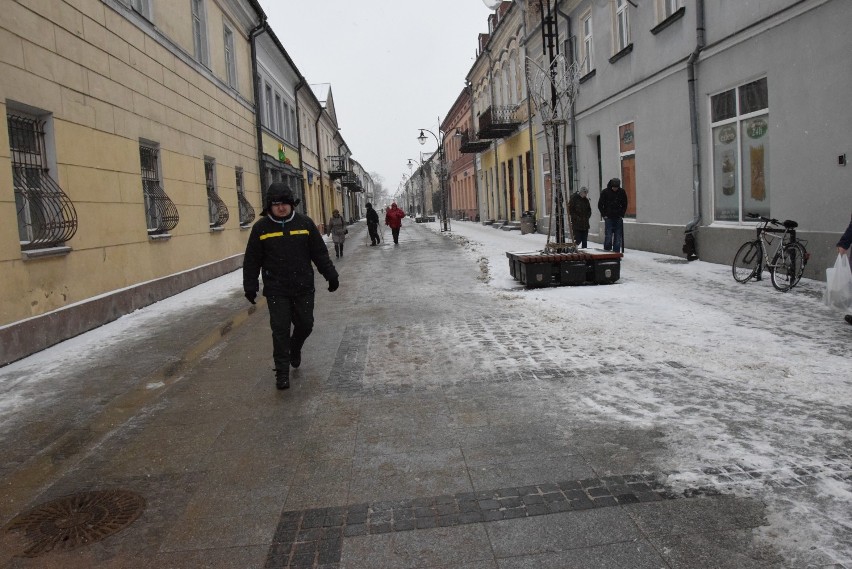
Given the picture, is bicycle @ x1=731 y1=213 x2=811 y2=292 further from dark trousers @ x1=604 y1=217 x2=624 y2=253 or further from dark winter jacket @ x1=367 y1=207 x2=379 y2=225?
dark winter jacket @ x1=367 y1=207 x2=379 y2=225

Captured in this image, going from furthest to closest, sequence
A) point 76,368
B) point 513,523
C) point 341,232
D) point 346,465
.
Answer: point 341,232, point 76,368, point 346,465, point 513,523

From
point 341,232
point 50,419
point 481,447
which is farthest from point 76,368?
point 341,232

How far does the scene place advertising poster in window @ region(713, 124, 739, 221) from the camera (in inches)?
449

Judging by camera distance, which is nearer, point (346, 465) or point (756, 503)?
point (756, 503)

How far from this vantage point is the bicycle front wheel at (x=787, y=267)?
862 cm

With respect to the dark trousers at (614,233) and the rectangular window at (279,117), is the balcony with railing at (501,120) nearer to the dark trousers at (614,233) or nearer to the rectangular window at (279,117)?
the rectangular window at (279,117)

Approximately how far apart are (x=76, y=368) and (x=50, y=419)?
5.53 ft

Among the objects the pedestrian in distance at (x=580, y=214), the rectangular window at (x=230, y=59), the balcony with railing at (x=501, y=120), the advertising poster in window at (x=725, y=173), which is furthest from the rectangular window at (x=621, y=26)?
the balcony with railing at (x=501, y=120)

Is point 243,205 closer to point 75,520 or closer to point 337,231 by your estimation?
point 337,231

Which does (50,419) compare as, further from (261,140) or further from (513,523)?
(261,140)

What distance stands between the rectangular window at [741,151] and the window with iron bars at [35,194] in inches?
394

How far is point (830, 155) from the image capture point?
8.84 metres

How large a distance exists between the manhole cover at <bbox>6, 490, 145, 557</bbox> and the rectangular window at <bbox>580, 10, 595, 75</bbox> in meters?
17.0

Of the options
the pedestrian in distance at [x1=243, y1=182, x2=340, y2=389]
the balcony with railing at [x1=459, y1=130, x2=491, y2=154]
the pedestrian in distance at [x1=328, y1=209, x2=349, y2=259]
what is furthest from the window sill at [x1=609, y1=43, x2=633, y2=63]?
the balcony with railing at [x1=459, y1=130, x2=491, y2=154]
